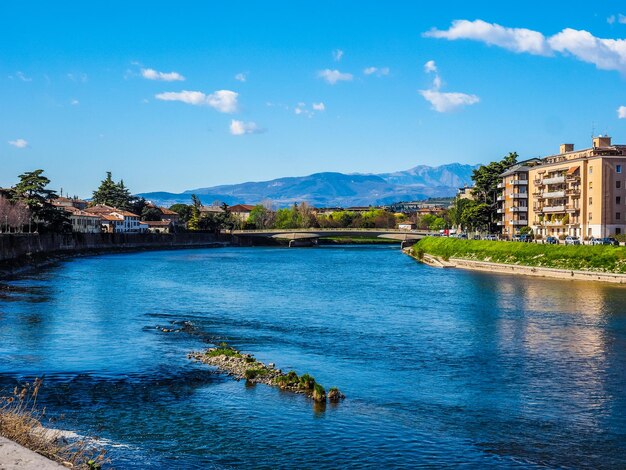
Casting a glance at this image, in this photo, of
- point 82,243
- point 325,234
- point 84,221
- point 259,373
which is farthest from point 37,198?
point 259,373

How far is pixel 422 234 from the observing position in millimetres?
162750

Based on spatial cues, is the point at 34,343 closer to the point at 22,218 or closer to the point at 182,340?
the point at 182,340

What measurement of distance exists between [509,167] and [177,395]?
108 m

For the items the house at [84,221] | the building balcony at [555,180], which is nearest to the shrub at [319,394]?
the building balcony at [555,180]

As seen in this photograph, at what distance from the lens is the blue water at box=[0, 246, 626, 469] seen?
1853 cm

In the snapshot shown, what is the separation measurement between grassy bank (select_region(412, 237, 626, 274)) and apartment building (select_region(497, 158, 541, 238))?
12.2 metres

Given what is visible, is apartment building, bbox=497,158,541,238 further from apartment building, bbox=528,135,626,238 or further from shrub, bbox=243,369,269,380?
shrub, bbox=243,369,269,380

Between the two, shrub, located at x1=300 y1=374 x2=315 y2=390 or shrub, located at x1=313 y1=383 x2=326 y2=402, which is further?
shrub, located at x1=300 y1=374 x2=315 y2=390

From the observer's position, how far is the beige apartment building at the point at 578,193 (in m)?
88.2

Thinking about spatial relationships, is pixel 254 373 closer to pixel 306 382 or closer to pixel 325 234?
pixel 306 382

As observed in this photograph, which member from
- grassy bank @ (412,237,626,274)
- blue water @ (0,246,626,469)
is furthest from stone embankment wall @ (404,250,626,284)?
blue water @ (0,246,626,469)

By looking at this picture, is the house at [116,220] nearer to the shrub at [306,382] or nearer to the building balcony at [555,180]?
the building balcony at [555,180]

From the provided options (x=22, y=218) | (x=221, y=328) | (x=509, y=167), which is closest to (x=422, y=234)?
(x=509, y=167)

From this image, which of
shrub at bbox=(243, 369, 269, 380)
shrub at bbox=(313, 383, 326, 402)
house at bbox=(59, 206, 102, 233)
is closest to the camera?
shrub at bbox=(313, 383, 326, 402)
